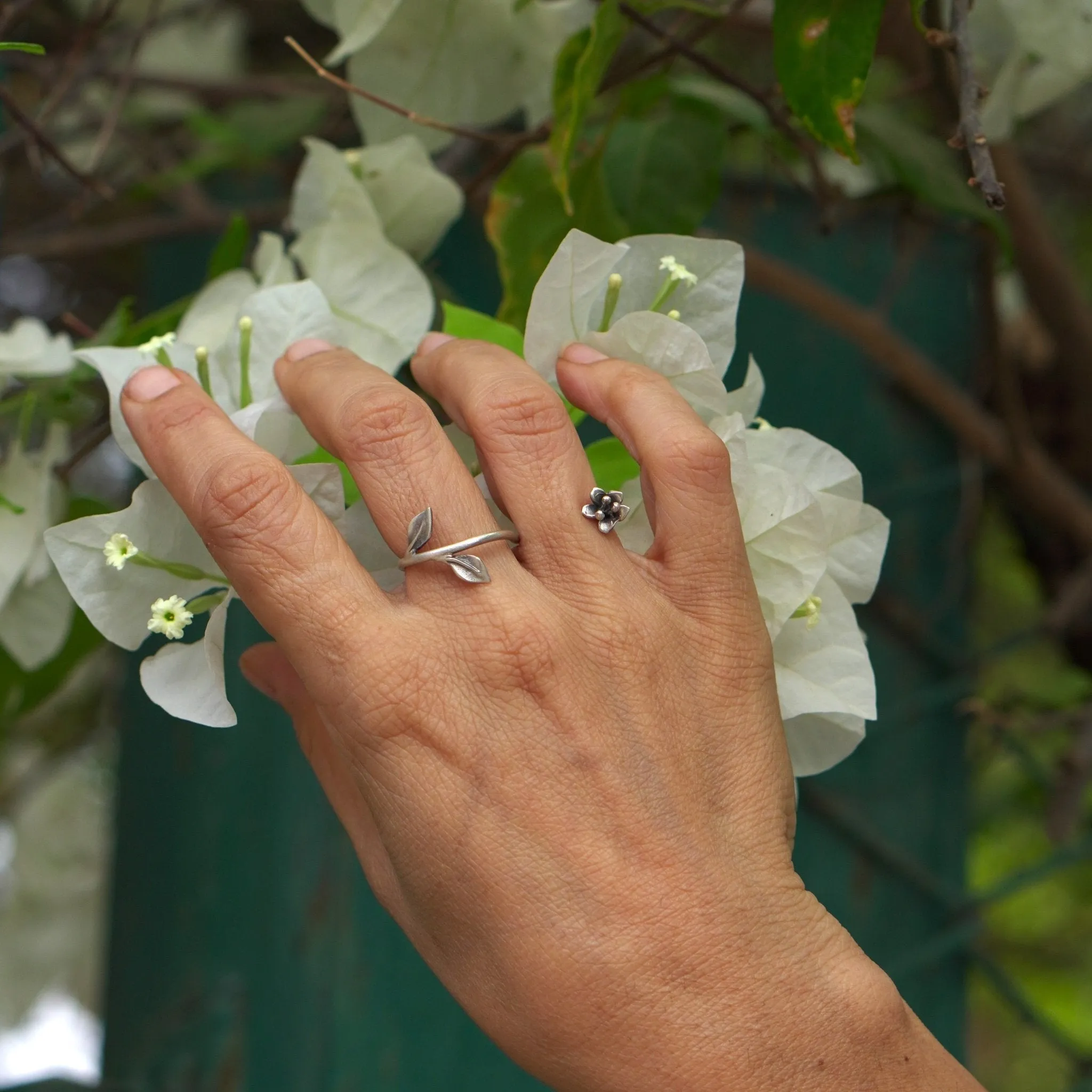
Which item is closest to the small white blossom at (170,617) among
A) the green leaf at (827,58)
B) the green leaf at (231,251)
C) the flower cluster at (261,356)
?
the flower cluster at (261,356)

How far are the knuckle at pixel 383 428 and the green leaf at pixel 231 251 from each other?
20 centimetres

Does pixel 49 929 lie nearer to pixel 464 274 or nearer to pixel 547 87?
pixel 464 274

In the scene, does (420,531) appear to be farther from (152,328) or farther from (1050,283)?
(1050,283)

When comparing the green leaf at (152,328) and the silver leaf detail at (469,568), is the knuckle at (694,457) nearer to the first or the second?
the silver leaf detail at (469,568)

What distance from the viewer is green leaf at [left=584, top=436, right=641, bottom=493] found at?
1.51 feet

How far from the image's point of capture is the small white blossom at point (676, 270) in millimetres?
445

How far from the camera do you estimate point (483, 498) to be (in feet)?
1.33

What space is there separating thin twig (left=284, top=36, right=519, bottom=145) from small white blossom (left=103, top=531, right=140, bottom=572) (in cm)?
23

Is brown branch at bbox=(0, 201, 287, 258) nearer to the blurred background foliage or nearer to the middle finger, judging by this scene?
the blurred background foliage

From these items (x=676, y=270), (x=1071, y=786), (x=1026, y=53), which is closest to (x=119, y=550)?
(x=676, y=270)

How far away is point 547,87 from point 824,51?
0.18m

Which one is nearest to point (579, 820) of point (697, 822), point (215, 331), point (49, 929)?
point (697, 822)

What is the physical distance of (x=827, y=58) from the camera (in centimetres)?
47

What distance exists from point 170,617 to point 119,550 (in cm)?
3
